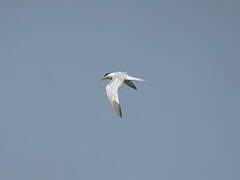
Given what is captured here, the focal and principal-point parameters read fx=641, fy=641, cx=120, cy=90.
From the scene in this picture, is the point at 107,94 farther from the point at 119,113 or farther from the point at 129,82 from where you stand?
the point at 129,82

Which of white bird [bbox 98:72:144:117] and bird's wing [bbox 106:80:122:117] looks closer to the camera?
bird's wing [bbox 106:80:122:117]

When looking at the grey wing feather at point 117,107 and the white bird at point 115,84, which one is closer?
the grey wing feather at point 117,107

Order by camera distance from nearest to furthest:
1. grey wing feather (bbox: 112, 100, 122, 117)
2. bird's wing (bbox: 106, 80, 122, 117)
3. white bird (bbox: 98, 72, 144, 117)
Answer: grey wing feather (bbox: 112, 100, 122, 117), bird's wing (bbox: 106, 80, 122, 117), white bird (bbox: 98, 72, 144, 117)

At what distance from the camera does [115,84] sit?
4744 centimetres

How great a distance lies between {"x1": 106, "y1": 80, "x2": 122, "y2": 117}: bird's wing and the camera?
44.6m

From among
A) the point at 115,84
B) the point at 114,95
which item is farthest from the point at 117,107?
the point at 115,84

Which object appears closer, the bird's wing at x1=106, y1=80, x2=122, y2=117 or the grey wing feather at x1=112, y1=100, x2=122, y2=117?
the grey wing feather at x1=112, y1=100, x2=122, y2=117

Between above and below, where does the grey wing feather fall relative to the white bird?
below

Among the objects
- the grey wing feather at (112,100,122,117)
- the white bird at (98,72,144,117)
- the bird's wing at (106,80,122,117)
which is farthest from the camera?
the white bird at (98,72,144,117)

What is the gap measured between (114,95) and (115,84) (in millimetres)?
1784

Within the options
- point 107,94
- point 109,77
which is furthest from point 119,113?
point 109,77

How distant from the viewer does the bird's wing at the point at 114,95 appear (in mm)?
44594

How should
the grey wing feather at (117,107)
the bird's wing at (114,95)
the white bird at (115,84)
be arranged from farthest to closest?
the white bird at (115,84)
the bird's wing at (114,95)
the grey wing feather at (117,107)

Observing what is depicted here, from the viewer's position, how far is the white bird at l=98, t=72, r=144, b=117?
45.0 metres
